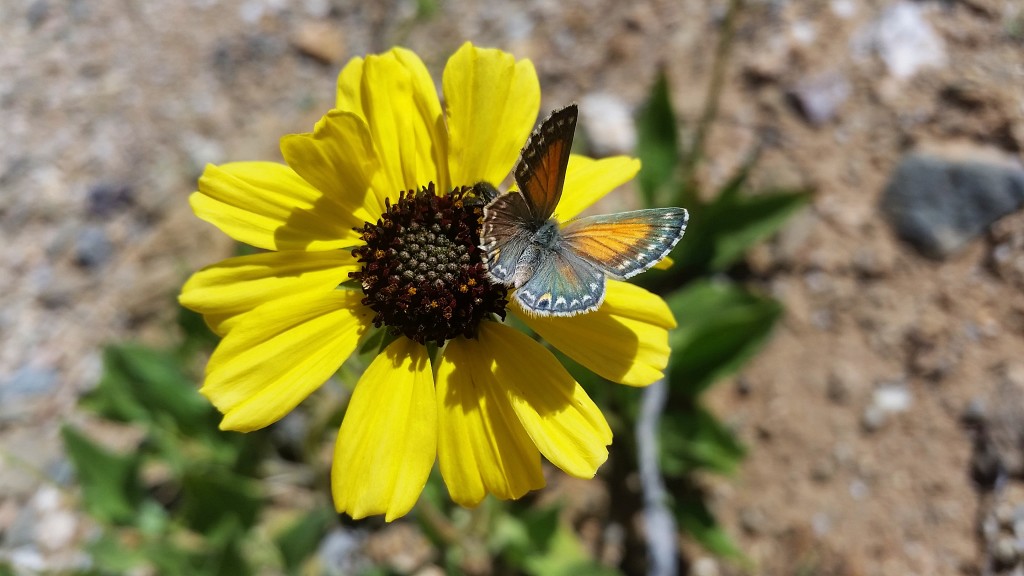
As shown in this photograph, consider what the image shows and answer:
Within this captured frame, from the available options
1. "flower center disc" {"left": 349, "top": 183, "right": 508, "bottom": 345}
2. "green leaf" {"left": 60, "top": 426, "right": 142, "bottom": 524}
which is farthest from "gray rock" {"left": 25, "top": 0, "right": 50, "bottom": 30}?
"flower center disc" {"left": 349, "top": 183, "right": 508, "bottom": 345}

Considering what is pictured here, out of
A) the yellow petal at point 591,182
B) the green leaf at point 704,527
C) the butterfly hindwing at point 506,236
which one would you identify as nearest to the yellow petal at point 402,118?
the yellow petal at point 591,182

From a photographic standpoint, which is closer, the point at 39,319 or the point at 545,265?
the point at 545,265

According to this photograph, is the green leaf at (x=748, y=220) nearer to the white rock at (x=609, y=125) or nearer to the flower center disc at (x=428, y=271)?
the white rock at (x=609, y=125)

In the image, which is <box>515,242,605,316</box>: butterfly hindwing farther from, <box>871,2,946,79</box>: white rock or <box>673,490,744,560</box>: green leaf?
<box>871,2,946,79</box>: white rock

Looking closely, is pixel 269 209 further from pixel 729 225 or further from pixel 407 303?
pixel 729 225

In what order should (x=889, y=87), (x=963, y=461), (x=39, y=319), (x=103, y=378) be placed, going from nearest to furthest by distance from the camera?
(x=963, y=461) < (x=103, y=378) < (x=889, y=87) < (x=39, y=319)

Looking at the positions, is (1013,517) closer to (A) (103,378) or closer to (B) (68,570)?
(A) (103,378)

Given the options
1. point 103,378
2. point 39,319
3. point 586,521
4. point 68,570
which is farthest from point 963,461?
point 39,319

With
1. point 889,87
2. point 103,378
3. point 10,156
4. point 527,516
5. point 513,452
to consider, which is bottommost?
point 527,516
